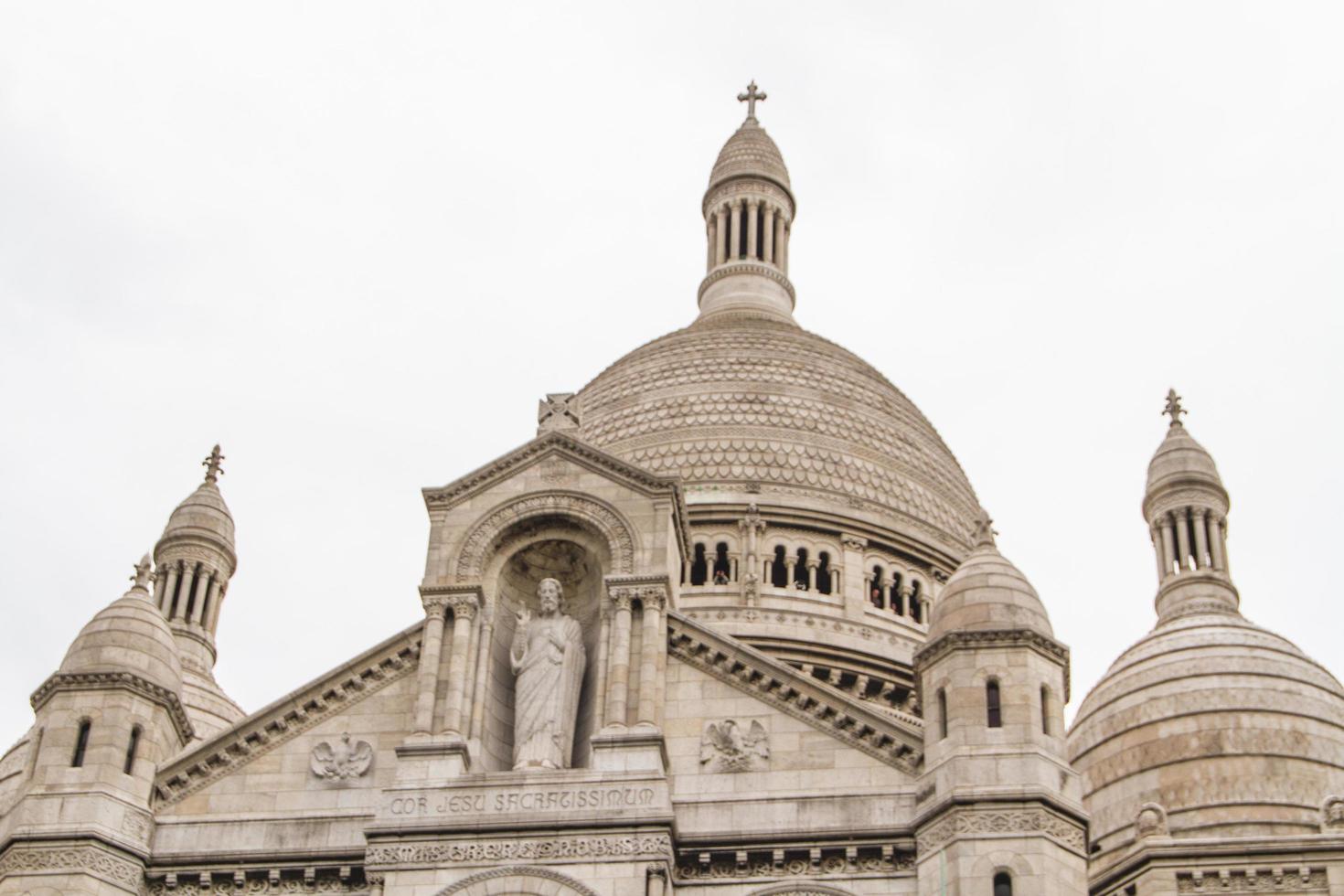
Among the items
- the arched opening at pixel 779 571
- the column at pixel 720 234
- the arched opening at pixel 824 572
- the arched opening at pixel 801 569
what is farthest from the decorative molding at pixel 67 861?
the column at pixel 720 234

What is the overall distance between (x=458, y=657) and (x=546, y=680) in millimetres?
1319

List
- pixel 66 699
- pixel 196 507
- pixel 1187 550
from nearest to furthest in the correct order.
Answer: pixel 66 699 → pixel 1187 550 → pixel 196 507

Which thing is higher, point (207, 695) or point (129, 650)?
point (207, 695)

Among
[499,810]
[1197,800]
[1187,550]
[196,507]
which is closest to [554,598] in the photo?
[499,810]

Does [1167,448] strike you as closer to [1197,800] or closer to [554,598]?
[1197,800]

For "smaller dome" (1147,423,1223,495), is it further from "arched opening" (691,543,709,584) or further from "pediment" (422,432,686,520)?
"pediment" (422,432,686,520)

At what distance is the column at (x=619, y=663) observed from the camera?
3503 centimetres

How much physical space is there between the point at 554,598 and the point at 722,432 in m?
21.2

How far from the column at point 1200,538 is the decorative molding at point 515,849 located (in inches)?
814

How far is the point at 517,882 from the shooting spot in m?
33.3

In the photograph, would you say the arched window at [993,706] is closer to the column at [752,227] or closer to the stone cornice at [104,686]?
the stone cornice at [104,686]

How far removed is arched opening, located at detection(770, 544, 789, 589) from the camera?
5406 cm

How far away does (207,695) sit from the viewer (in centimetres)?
5472

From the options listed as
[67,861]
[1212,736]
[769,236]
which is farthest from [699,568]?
[67,861]
